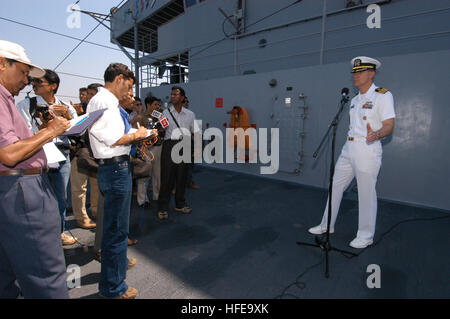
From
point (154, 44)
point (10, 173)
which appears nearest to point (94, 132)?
point (10, 173)

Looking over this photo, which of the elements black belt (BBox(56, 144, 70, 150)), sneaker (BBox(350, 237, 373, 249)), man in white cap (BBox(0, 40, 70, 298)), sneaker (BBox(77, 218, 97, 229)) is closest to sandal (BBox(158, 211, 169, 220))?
sneaker (BBox(77, 218, 97, 229))

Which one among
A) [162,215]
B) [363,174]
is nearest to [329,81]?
[363,174]

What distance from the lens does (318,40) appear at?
Answer: 7.10m

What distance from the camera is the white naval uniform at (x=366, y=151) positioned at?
107 inches

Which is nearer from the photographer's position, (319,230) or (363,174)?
(363,174)

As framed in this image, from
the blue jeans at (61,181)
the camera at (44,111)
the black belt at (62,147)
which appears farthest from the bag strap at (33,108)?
the blue jeans at (61,181)

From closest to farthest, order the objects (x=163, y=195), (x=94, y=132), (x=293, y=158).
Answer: (x=94, y=132) < (x=163, y=195) < (x=293, y=158)

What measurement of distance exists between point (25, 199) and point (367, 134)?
10.2 feet

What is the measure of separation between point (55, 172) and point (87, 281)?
127cm

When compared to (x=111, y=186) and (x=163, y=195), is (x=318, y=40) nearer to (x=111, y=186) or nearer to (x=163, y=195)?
(x=163, y=195)

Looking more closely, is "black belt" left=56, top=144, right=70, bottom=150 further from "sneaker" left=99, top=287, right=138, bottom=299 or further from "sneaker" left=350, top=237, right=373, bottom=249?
"sneaker" left=350, top=237, right=373, bottom=249

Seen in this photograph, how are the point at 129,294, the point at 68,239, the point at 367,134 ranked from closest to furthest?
the point at 129,294 → the point at 367,134 → the point at 68,239

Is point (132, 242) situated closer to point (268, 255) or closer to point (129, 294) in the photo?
point (129, 294)

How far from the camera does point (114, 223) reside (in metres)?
1.86
